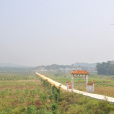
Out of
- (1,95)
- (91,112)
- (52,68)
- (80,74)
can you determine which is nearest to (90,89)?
(80,74)

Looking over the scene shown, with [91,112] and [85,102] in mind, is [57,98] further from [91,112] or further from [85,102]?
[91,112]

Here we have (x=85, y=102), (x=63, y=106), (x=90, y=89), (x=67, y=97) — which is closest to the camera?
(x=85, y=102)

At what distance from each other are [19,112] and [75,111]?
13.4ft

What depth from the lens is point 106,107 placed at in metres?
9.80

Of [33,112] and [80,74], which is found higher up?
[80,74]

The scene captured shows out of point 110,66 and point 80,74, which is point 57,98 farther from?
point 110,66

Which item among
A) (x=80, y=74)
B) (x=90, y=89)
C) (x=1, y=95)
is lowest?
(x=1, y=95)

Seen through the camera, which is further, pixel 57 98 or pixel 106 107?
pixel 57 98

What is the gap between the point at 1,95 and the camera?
1988 centimetres

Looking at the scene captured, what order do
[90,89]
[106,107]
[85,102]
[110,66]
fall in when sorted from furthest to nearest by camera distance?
[110,66] → [90,89] → [85,102] → [106,107]

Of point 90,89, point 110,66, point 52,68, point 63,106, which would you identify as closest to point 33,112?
point 63,106

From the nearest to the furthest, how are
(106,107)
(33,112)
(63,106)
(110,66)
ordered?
(106,107), (33,112), (63,106), (110,66)

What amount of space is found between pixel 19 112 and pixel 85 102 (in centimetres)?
494

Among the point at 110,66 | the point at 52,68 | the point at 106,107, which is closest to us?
the point at 106,107
